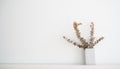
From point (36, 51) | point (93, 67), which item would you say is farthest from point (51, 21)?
point (93, 67)

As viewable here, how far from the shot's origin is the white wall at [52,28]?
1.53 meters

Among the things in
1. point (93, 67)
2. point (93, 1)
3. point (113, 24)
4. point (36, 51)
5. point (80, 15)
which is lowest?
point (93, 67)

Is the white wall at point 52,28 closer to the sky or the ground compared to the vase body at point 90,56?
closer to the sky

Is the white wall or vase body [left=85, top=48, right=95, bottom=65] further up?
the white wall

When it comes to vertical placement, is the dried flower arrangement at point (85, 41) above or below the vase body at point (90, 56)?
above

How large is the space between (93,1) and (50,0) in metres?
0.47

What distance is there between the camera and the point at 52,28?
5.22 ft

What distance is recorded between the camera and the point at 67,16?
1.60 metres

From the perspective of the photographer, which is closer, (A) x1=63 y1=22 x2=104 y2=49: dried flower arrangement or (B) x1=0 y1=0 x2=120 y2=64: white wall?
(A) x1=63 y1=22 x2=104 y2=49: dried flower arrangement

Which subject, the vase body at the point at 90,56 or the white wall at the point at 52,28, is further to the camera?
the white wall at the point at 52,28

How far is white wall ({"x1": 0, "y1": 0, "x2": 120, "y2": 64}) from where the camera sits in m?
1.53

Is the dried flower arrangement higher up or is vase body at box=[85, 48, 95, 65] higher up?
the dried flower arrangement

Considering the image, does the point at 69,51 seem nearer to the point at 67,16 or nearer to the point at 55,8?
the point at 67,16

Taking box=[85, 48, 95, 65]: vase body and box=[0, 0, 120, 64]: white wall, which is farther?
box=[0, 0, 120, 64]: white wall
